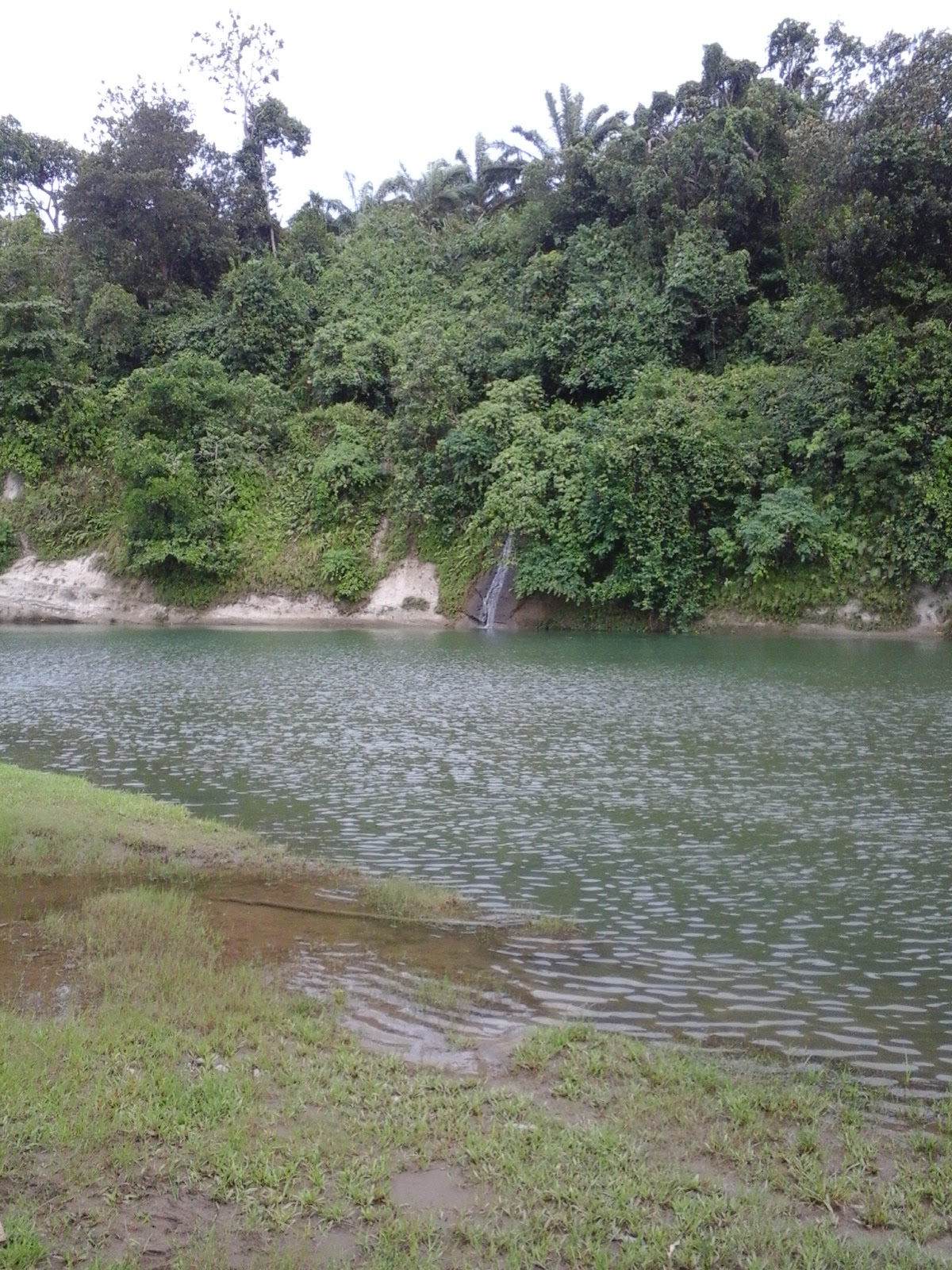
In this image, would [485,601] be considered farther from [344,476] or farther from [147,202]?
[147,202]

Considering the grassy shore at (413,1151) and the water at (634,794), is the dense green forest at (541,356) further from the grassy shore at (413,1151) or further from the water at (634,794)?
the grassy shore at (413,1151)

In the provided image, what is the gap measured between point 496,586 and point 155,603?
1360 centimetres

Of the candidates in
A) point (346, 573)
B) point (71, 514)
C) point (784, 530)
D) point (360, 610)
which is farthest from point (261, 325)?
point (784, 530)

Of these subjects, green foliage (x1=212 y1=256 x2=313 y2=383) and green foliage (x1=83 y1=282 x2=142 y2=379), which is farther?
green foliage (x1=83 y1=282 x2=142 y2=379)

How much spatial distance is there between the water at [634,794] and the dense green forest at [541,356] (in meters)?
8.19

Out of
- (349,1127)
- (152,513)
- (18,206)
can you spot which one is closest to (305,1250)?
(349,1127)

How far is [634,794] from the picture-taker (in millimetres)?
13094

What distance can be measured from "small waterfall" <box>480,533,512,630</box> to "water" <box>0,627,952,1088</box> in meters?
9.37

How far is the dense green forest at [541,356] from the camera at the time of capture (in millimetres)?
30891

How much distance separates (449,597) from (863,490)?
556 inches

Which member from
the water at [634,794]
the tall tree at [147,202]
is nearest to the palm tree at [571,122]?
the tall tree at [147,202]

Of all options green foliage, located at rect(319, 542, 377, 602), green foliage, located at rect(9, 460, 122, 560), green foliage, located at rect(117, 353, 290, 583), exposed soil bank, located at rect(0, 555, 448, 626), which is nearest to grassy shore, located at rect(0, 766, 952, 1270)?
exposed soil bank, located at rect(0, 555, 448, 626)

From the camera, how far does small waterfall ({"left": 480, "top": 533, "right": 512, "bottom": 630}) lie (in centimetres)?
3594

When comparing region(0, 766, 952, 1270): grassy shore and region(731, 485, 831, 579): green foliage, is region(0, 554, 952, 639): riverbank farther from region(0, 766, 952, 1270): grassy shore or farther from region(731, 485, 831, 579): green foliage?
region(0, 766, 952, 1270): grassy shore
